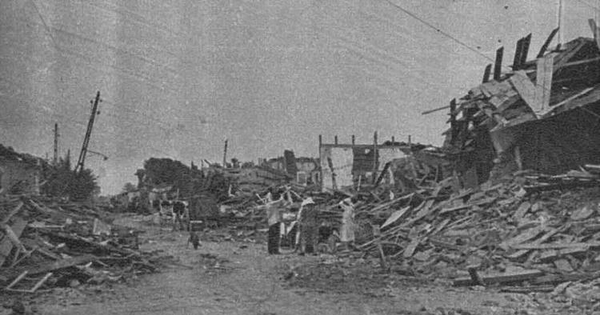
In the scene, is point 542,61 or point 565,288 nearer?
point 565,288

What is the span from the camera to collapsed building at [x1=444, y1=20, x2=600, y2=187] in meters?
15.8

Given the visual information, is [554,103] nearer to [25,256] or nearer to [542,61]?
[542,61]

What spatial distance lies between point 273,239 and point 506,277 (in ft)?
30.5

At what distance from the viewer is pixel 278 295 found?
10398 millimetres

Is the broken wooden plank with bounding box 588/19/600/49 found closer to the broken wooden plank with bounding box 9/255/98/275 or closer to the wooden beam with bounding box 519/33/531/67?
the wooden beam with bounding box 519/33/531/67

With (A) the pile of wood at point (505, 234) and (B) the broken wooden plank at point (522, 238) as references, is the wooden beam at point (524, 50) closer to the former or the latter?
(A) the pile of wood at point (505, 234)

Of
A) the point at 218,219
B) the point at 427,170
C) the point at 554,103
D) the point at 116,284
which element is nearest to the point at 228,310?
the point at 116,284

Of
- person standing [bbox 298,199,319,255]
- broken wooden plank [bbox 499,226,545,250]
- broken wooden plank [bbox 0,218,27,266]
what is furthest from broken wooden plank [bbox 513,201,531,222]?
broken wooden plank [bbox 0,218,27,266]

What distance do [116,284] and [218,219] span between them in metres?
20.0

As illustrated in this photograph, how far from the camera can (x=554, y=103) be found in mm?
15758

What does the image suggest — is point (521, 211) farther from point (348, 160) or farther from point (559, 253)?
point (348, 160)

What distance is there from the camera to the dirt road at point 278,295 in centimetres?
899

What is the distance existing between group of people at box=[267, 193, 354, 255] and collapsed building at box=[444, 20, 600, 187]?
4527 mm

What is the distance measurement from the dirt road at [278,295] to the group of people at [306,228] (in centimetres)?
320
